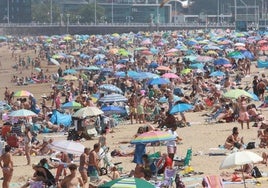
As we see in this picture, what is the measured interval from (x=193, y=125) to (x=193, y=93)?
5.43 meters

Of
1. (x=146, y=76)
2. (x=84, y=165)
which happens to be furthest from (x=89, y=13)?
(x=84, y=165)

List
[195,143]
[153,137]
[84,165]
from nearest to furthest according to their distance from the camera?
[84,165] < [153,137] < [195,143]

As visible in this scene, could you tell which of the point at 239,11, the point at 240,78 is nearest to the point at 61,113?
the point at 240,78

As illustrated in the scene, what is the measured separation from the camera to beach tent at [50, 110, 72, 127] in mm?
20469

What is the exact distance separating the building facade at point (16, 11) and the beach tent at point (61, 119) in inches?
4157

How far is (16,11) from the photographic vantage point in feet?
416

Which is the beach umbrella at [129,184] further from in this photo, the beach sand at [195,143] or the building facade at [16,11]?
the building facade at [16,11]

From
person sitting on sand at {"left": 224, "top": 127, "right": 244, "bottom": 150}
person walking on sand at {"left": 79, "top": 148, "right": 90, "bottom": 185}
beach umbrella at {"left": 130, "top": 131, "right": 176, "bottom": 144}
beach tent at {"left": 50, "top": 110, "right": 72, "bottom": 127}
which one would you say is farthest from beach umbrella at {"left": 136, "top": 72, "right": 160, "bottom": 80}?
person walking on sand at {"left": 79, "top": 148, "right": 90, "bottom": 185}

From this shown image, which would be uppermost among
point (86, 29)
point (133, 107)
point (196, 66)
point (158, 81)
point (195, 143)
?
point (86, 29)

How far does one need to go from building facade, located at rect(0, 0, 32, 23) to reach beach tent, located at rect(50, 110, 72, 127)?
346 feet

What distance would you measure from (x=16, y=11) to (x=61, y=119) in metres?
108

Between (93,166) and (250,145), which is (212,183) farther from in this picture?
(250,145)

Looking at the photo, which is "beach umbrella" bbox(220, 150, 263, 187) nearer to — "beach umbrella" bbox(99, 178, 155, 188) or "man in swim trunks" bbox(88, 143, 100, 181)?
"man in swim trunks" bbox(88, 143, 100, 181)

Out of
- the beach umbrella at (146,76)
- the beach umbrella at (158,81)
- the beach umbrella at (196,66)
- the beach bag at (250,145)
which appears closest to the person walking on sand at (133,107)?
the beach umbrella at (158,81)
